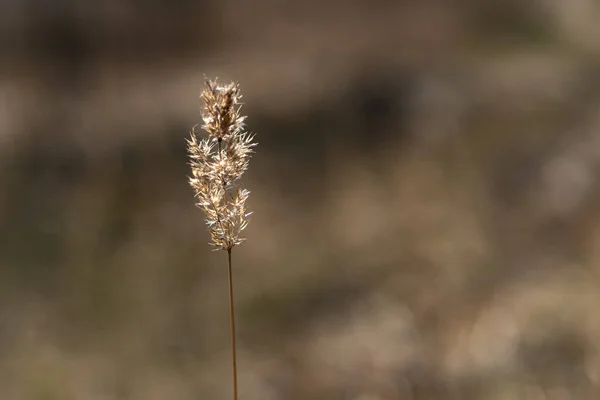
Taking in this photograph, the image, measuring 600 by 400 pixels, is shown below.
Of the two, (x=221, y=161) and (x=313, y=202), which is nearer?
(x=221, y=161)

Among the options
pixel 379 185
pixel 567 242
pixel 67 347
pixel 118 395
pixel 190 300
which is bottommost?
pixel 118 395

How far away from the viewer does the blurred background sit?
145 centimetres

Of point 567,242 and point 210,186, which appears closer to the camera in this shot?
point 210,186

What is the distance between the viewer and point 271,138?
198 cm

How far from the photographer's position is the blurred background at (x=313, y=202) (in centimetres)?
145

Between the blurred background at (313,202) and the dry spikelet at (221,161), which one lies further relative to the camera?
the blurred background at (313,202)

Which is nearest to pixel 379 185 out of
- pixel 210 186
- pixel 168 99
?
pixel 168 99

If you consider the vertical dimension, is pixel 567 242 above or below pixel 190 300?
above

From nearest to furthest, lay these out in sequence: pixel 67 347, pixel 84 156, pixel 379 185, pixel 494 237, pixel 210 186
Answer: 1. pixel 210 186
2. pixel 67 347
3. pixel 494 237
4. pixel 379 185
5. pixel 84 156

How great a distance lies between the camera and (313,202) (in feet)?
6.09

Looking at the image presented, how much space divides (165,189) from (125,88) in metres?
0.50

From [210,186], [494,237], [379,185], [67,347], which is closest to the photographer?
[210,186]

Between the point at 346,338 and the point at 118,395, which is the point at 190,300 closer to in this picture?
the point at 118,395

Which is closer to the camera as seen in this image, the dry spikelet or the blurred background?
the dry spikelet
